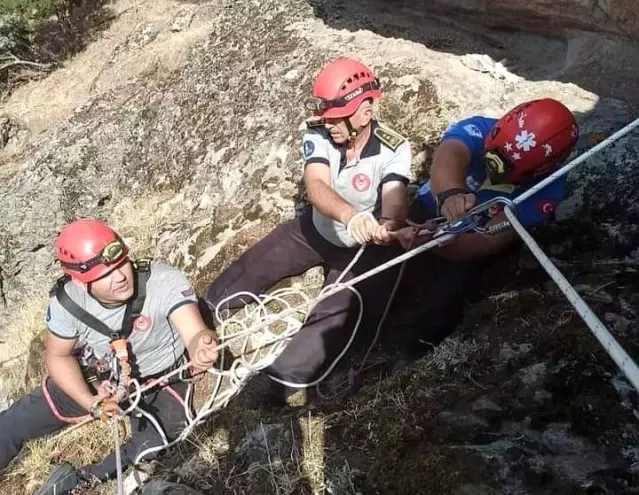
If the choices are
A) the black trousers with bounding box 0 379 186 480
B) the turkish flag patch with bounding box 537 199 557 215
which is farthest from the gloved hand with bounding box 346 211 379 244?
the black trousers with bounding box 0 379 186 480

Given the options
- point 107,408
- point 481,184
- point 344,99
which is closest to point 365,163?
point 344,99

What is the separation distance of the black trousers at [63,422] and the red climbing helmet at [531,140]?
229 cm

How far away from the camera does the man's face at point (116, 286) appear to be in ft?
12.8

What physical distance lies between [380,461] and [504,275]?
155 centimetres

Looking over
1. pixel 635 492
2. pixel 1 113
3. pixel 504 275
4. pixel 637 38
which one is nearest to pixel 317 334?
pixel 504 275

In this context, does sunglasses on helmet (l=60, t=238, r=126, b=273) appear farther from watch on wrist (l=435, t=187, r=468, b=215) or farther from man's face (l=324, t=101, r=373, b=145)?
watch on wrist (l=435, t=187, r=468, b=215)

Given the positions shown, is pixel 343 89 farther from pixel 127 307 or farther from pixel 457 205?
pixel 127 307

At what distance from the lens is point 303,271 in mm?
4949

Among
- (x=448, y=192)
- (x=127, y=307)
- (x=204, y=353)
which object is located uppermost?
(x=448, y=192)

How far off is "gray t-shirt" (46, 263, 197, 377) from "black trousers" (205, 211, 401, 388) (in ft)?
2.17

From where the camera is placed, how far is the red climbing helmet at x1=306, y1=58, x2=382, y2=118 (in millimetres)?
3980

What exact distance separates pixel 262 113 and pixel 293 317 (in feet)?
7.73

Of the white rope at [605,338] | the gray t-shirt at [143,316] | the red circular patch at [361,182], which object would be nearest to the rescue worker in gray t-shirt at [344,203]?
the red circular patch at [361,182]

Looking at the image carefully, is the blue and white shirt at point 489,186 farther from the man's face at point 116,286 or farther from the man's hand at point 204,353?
the man's face at point 116,286
